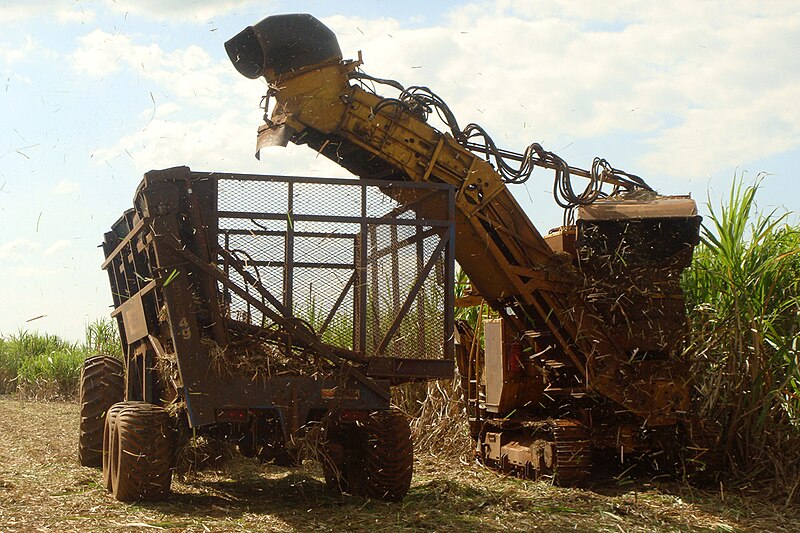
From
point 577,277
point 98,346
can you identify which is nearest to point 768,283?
point 577,277

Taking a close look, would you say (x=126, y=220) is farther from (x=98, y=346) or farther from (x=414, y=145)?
(x=98, y=346)

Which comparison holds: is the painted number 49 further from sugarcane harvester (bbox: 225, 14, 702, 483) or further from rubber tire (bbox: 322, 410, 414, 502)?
sugarcane harvester (bbox: 225, 14, 702, 483)

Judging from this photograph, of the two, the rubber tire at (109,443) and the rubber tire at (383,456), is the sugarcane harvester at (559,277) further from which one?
the rubber tire at (109,443)

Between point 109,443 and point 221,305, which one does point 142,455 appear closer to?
point 109,443

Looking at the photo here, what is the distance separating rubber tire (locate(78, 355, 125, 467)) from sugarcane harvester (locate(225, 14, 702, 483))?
2880 mm

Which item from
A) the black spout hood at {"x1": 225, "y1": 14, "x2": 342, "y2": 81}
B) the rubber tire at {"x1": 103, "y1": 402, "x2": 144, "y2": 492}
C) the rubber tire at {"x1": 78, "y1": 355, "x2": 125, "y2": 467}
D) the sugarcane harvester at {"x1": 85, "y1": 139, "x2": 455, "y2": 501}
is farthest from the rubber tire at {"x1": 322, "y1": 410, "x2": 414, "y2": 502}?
the black spout hood at {"x1": 225, "y1": 14, "x2": 342, "y2": 81}

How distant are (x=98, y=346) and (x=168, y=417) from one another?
12.2 meters

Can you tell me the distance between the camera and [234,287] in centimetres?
659

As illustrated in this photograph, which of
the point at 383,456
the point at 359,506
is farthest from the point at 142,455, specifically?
the point at 383,456

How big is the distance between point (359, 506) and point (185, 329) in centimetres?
180

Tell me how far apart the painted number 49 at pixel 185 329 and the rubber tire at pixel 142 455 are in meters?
0.69

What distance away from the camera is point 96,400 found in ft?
29.1

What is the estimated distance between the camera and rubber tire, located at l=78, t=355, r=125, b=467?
28.6ft

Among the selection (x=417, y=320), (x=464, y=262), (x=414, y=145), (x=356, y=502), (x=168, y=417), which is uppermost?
(x=414, y=145)
